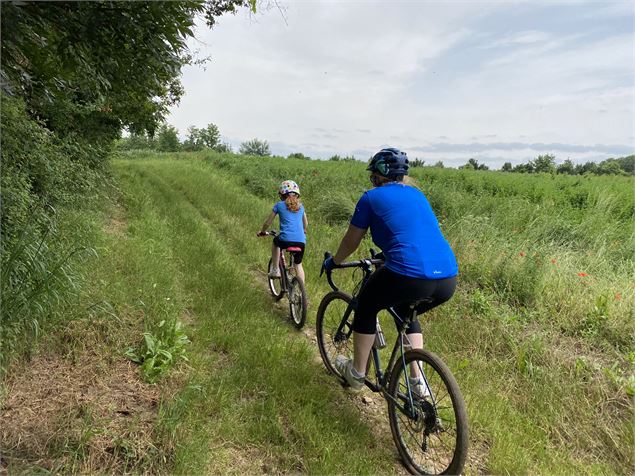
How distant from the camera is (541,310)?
5020mm

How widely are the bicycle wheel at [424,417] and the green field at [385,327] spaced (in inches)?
7.0

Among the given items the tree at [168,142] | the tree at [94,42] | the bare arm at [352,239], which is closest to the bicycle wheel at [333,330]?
the bare arm at [352,239]

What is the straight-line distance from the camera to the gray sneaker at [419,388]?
9.47ft

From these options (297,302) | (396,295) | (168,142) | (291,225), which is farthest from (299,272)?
(168,142)

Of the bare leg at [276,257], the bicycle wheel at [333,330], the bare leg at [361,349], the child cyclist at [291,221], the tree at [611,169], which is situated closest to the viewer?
the bare leg at [361,349]

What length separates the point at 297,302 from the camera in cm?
534

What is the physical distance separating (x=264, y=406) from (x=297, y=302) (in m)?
2.14

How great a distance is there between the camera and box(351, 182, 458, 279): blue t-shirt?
2768mm

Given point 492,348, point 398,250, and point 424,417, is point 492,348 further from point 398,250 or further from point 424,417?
point 398,250

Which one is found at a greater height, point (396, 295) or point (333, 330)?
point (396, 295)

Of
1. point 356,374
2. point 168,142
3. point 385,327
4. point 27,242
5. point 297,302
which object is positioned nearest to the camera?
point 27,242

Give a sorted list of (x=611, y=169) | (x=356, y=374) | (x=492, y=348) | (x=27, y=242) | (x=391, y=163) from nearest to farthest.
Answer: (x=391, y=163)
(x=27, y=242)
(x=356, y=374)
(x=492, y=348)
(x=611, y=169)

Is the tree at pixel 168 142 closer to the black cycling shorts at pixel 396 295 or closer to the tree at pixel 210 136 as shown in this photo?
the tree at pixel 210 136

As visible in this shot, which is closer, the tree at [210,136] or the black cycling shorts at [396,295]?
the black cycling shorts at [396,295]
